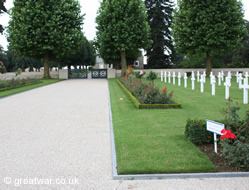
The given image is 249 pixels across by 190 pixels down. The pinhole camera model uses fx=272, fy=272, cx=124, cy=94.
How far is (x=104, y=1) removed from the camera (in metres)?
34.6

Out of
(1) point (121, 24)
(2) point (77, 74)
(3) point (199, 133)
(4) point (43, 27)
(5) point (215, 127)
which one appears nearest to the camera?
(5) point (215, 127)

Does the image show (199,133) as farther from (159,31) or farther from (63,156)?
(159,31)

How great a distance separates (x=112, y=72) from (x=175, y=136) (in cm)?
3325

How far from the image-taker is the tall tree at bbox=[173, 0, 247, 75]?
30.2 m

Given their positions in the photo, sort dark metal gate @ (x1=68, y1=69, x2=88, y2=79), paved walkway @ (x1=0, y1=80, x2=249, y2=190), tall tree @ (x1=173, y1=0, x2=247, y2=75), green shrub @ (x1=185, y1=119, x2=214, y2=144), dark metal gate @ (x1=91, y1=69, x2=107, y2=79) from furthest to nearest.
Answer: dark metal gate @ (x1=91, y1=69, x2=107, y2=79) → dark metal gate @ (x1=68, y1=69, x2=88, y2=79) → tall tree @ (x1=173, y1=0, x2=247, y2=75) → green shrub @ (x1=185, y1=119, x2=214, y2=144) → paved walkway @ (x1=0, y1=80, x2=249, y2=190)

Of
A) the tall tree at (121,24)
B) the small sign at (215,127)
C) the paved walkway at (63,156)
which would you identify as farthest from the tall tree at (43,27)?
the small sign at (215,127)

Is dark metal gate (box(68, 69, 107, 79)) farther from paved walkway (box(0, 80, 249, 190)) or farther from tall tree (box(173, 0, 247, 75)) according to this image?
paved walkway (box(0, 80, 249, 190))

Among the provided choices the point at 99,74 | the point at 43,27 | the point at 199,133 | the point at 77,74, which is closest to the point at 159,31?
the point at 99,74

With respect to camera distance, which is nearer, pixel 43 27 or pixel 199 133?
pixel 199 133

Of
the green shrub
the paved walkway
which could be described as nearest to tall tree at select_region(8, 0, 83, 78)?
the paved walkway

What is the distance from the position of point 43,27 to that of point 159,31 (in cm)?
2124

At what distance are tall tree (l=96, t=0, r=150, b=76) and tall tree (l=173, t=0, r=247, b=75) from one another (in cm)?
468

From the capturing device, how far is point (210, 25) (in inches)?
1201

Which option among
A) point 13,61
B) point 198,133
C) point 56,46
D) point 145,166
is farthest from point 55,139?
point 13,61
